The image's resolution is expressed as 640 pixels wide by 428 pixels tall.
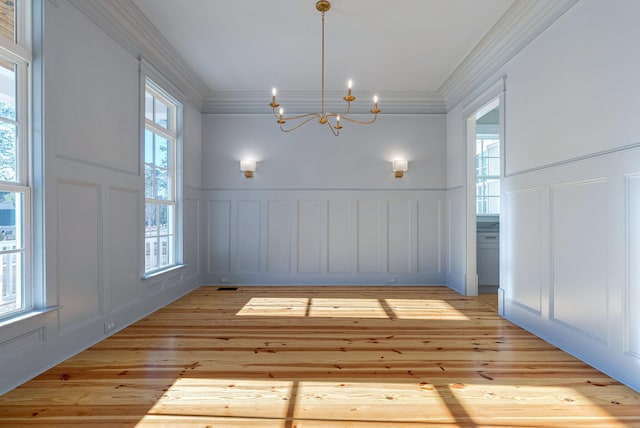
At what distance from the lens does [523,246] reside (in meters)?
3.35

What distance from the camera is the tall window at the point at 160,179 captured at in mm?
3924

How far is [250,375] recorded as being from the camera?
7.73 feet

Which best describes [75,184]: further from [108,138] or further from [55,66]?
[55,66]

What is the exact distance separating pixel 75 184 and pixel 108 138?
2.03ft

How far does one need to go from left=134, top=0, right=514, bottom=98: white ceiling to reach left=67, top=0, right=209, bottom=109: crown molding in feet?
0.29

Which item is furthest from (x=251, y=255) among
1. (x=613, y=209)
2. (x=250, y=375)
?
(x=613, y=209)

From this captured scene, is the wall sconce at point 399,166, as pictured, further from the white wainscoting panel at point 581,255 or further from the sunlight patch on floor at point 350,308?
the white wainscoting panel at point 581,255

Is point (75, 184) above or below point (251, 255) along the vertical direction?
above

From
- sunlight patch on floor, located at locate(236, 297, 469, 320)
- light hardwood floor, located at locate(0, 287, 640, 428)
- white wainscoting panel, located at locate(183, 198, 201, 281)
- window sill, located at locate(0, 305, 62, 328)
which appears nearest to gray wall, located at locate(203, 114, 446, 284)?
white wainscoting panel, located at locate(183, 198, 201, 281)

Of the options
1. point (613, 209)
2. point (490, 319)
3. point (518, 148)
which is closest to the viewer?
point (613, 209)

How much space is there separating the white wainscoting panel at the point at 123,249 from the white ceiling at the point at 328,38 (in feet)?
5.87

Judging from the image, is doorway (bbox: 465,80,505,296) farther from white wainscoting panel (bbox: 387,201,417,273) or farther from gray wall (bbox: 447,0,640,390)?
white wainscoting panel (bbox: 387,201,417,273)

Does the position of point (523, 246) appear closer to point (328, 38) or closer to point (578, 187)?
point (578, 187)

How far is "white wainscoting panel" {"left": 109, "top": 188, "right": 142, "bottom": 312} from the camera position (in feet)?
10.2
